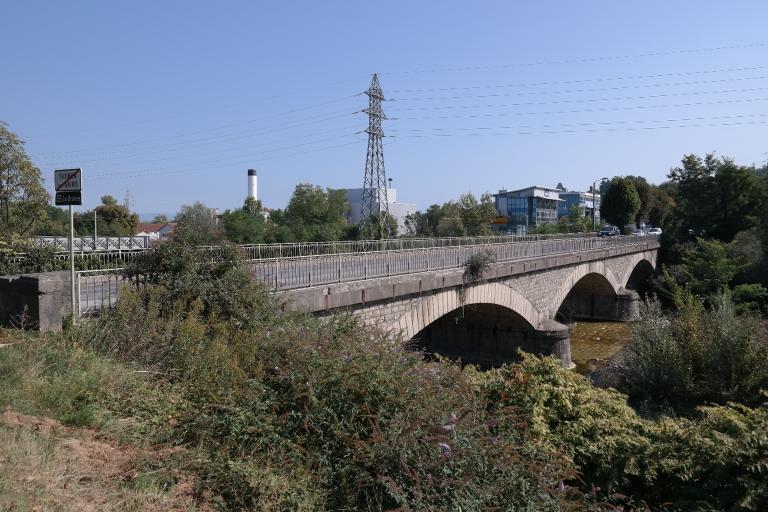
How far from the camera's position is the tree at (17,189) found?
1300 centimetres

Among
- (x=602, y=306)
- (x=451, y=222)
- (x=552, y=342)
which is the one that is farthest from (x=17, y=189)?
(x=451, y=222)

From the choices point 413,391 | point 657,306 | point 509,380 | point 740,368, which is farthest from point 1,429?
point 657,306

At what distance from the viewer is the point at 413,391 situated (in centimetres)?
513

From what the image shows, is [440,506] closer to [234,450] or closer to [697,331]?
[234,450]

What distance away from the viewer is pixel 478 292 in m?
18.1

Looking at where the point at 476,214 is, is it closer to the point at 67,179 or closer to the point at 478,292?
the point at 478,292

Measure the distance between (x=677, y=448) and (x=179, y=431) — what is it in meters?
4.64

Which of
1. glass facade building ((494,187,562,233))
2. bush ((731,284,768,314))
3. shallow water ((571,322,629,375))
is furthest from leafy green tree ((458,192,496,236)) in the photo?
glass facade building ((494,187,562,233))

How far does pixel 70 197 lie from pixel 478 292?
41.9 ft

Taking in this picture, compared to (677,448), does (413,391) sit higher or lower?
higher

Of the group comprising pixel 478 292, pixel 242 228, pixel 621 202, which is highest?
pixel 621 202

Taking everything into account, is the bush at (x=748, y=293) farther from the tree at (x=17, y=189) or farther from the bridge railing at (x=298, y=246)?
the tree at (x=17, y=189)

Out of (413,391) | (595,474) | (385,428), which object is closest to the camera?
(385,428)

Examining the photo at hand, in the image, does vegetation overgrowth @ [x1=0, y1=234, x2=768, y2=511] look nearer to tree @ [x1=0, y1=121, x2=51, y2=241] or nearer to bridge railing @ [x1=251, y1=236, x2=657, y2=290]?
bridge railing @ [x1=251, y1=236, x2=657, y2=290]
